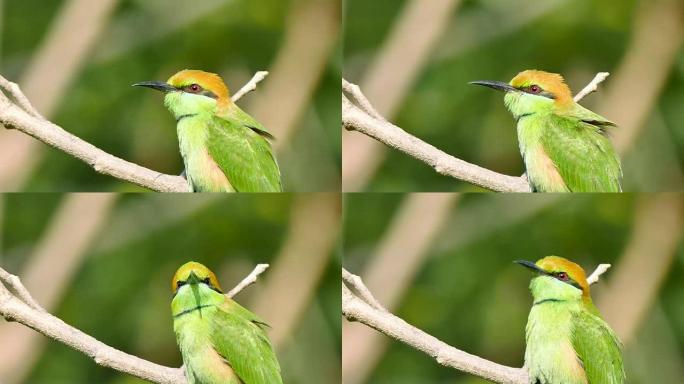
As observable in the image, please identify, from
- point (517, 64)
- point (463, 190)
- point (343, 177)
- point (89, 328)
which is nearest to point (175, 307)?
point (89, 328)

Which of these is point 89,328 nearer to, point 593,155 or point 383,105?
point 383,105

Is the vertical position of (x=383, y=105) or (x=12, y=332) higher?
(x=383, y=105)

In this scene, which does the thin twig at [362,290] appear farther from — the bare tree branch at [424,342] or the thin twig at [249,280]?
the thin twig at [249,280]

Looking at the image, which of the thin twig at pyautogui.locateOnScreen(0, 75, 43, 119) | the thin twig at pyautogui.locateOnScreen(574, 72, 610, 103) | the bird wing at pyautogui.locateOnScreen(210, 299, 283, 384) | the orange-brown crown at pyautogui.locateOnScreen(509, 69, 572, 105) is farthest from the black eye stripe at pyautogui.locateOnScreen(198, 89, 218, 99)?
the thin twig at pyautogui.locateOnScreen(574, 72, 610, 103)

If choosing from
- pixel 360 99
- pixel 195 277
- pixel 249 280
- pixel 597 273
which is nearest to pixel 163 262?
pixel 195 277

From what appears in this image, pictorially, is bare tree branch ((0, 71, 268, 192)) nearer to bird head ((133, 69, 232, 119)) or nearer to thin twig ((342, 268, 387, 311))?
bird head ((133, 69, 232, 119))

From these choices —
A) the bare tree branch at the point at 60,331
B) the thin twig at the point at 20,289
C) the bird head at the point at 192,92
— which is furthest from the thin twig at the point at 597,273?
the thin twig at the point at 20,289

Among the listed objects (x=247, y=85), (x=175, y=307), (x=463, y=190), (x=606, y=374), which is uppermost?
(x=247, y=85)
